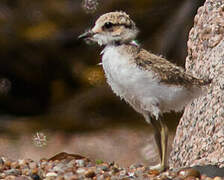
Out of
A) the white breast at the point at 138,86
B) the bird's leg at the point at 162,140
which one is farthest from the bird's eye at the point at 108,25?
the bird's leg at the point at 162,140

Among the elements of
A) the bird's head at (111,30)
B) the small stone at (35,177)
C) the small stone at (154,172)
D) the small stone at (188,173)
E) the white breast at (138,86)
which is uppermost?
the bird's head at (111,30)

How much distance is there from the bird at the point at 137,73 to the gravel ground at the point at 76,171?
146 mm

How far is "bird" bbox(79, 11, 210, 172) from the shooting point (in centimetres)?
414

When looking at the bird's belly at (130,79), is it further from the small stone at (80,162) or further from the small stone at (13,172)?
the small stone at (13,172)

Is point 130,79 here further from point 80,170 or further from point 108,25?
point 80,170

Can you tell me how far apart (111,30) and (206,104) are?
90cm

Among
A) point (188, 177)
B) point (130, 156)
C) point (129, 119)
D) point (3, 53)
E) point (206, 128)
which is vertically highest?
point (3, 53)

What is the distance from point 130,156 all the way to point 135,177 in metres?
4.01

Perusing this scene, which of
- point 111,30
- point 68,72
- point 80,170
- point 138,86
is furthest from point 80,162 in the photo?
point 68,72

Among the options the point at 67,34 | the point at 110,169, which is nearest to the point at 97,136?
the point at 67,34

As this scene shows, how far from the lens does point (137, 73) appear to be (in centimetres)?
414

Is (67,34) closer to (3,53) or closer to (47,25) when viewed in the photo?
(47,25)

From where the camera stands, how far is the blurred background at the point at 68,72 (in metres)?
8.70

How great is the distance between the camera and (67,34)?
9.02 meters
